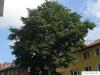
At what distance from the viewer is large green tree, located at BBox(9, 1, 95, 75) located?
40969 millimetres

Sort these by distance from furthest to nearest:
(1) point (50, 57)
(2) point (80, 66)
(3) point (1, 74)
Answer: (3) point (1, 74) → (2) point (80, 66) → (1) point (50, 57)

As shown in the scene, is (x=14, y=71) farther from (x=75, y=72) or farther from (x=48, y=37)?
(x=48, y=37)

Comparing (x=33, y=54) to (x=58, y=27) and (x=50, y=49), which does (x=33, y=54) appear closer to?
(x=50, y=49)

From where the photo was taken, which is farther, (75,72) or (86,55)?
(75,72)

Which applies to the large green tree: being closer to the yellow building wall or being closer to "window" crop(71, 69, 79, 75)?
the yellow building wall

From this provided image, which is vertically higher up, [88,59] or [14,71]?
[88,59]

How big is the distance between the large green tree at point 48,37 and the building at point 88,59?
2.10 metres

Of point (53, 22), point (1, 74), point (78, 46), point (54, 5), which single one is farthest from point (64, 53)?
point (1, 74)

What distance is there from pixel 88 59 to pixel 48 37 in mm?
8742

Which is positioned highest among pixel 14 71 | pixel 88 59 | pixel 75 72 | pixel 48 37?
pixel 48 37

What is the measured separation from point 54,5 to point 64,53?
8196 mm

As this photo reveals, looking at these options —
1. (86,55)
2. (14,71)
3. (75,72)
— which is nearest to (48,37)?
(86,55)

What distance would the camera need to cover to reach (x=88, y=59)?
45.1 metres

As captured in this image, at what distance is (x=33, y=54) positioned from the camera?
138 ft
